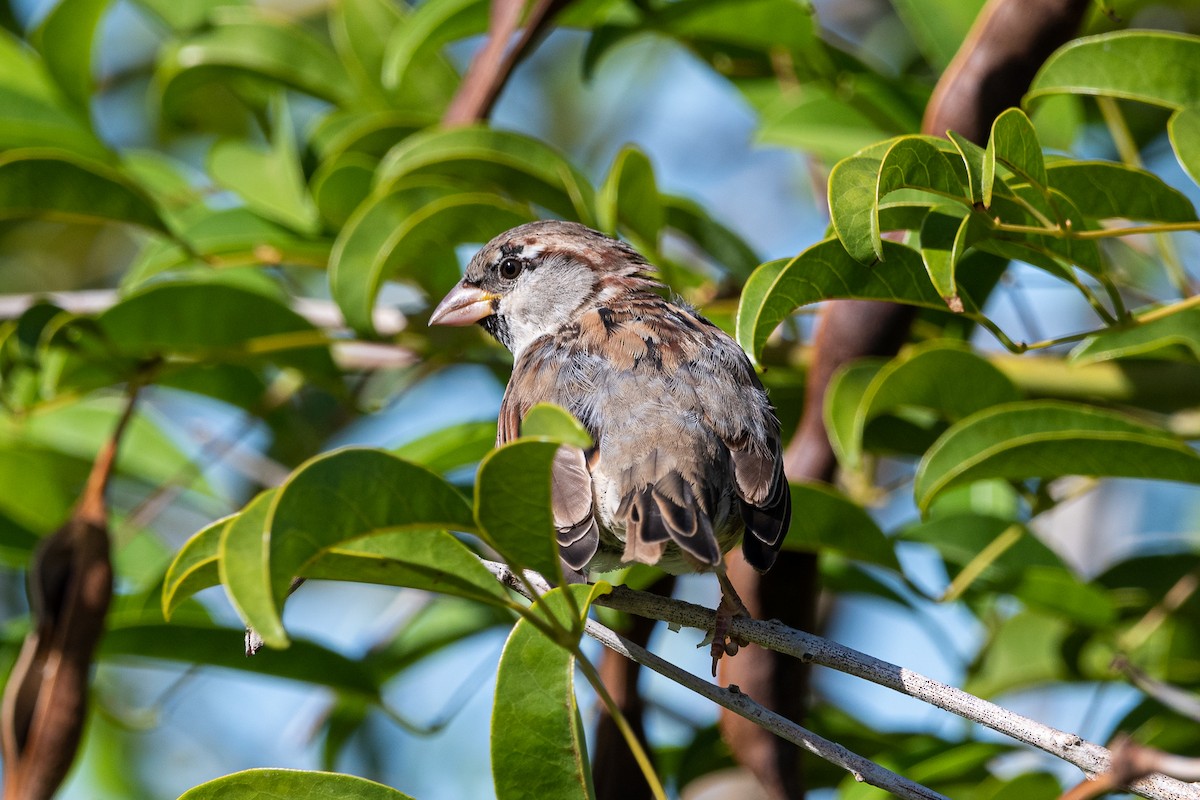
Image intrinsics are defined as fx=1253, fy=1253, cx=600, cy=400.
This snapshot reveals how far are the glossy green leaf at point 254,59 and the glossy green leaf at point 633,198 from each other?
1400 millimetres

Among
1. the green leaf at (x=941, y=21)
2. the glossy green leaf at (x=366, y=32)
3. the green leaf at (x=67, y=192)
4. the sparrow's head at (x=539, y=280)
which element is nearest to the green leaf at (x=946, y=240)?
the sparrow's head at (x=539, y=280)

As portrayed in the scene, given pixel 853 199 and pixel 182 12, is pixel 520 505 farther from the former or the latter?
pixel 182 12

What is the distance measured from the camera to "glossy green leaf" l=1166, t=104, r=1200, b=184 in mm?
2586

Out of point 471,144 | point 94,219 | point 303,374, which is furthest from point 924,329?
point 94,219

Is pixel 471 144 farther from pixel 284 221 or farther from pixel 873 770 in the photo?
pixel 873 770

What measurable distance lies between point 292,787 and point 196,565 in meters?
0.46

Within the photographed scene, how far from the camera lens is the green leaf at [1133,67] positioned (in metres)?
2.76

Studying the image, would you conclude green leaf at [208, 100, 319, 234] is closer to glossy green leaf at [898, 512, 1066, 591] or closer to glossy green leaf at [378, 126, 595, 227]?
glossy green leaf at [378, 126, 595, 227]

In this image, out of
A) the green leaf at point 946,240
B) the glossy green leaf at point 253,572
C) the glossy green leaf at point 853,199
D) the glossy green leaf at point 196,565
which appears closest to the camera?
the glossy green leaf at point 253,572

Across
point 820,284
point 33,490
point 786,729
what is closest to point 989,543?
point 820,284

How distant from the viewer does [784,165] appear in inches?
344

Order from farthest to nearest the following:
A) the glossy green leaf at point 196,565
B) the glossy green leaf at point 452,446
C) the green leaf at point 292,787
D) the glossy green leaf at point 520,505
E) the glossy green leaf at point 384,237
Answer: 1. the glossy green leaf at point 452,446
2. the glossy green leaf at point 384,237
3. the green leaf at point 292,787
4. the glossy green leaf at point 196,565
5. the glossy green leaf at point 520,505

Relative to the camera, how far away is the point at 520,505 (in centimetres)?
187

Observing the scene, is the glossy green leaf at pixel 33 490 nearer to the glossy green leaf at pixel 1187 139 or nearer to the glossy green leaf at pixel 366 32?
the glossy green leaf at pixel 366 32
